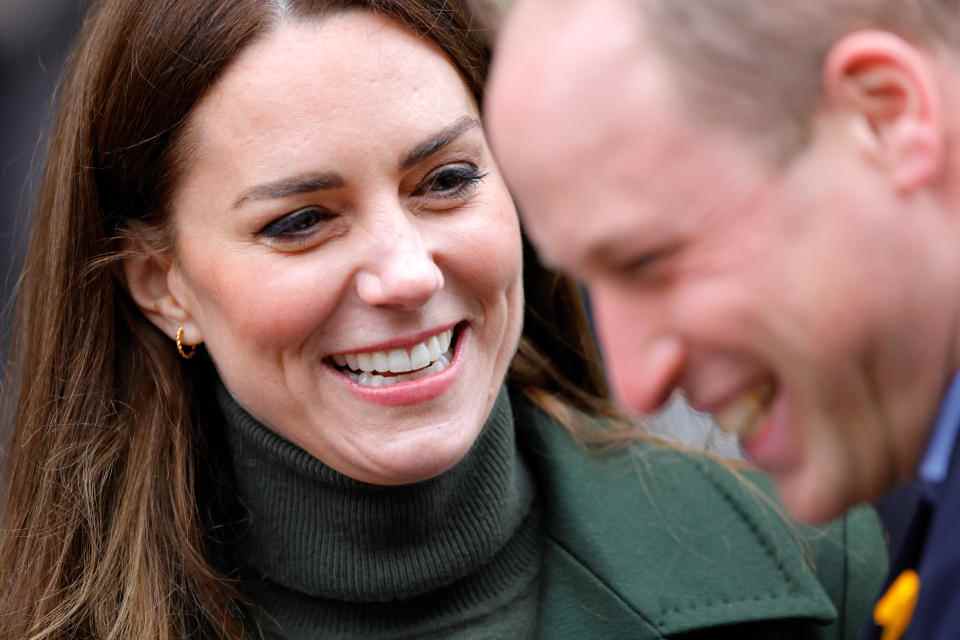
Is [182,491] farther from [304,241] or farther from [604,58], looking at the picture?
[604,58]

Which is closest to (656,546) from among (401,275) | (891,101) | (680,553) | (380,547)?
(680,553)

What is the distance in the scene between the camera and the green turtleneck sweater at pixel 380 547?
258 cm

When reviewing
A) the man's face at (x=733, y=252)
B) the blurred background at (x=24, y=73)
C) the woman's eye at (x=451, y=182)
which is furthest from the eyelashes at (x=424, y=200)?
the blurred background at (x=24, y=73)

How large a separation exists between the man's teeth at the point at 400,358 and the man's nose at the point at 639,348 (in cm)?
93

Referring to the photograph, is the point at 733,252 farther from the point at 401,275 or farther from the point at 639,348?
the point at 401,275

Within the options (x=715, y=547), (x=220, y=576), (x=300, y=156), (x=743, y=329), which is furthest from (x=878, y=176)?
(x=220, y=576)

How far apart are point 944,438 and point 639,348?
0.34 meters

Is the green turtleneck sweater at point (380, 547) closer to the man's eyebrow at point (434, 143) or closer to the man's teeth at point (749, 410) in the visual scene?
the man's eyebrow at point (434, 143)

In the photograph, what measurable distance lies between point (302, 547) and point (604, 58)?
4.64ft

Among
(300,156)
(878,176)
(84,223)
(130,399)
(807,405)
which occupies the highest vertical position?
(878,176)

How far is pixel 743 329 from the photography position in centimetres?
149

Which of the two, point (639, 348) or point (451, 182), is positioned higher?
point (639, 348)

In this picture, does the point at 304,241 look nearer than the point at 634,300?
No

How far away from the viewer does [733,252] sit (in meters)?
1.47
